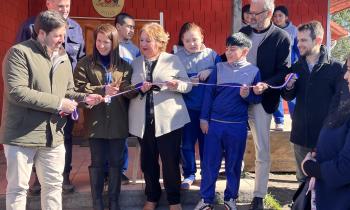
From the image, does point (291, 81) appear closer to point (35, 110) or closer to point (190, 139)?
point (190, 139)

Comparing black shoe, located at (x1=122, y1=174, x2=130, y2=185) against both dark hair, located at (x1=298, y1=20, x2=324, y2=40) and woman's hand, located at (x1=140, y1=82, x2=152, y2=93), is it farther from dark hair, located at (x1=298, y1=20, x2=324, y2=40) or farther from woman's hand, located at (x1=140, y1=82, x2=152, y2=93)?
dark hair, located at (x1=298, y1=20, x2=324, y2=40)

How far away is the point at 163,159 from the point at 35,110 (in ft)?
4.35

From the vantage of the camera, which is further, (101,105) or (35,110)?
(101,105)

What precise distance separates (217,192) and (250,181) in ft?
1.89

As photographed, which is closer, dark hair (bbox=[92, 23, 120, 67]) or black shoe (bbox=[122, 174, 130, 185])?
dark hair (bbox=[92, 23, 120, 67])

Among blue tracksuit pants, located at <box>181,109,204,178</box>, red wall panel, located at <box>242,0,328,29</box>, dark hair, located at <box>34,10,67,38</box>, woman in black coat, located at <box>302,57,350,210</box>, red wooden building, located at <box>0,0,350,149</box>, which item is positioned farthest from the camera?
red wall panel, located at <box>242,0,328,29</box>

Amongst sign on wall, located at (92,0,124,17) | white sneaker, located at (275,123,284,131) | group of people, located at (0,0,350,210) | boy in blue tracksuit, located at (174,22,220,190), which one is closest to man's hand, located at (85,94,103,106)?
group of people, located at (0,0,350,210)

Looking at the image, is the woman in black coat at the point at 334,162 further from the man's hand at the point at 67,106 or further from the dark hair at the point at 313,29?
the man's hand at the point at 67,106

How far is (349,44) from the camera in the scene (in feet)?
135

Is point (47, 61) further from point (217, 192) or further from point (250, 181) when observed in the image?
point (250, 181)

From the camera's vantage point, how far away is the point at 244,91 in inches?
159

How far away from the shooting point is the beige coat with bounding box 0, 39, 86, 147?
3.23m

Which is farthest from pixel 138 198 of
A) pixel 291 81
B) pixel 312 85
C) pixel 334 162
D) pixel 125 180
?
pixel 334 162

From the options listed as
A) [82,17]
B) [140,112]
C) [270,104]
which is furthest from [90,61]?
[82,17]
